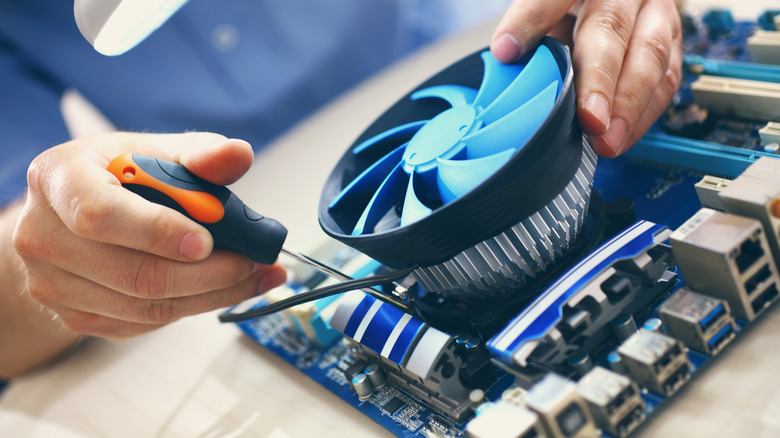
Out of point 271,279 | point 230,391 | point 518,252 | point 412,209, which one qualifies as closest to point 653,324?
point 518,252

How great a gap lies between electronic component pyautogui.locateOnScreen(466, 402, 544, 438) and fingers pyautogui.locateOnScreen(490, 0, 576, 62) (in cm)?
99

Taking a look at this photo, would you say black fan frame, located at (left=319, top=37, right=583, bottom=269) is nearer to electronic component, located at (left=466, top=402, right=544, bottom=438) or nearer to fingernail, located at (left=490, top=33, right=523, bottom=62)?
fingernail, located at (left=490, top=33, right=523, bottom=62)

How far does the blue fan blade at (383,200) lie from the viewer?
5.18 feet

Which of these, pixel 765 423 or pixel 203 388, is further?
pixel 203 388

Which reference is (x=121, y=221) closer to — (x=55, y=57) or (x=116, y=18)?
(x=116, y=18)

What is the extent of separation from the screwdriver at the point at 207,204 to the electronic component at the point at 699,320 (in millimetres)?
674

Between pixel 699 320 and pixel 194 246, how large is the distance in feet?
3.98

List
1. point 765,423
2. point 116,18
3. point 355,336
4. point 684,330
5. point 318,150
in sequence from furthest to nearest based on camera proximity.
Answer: point 318,150 → point 355,336 → point 116,18 → point 684,330 → point 765,423

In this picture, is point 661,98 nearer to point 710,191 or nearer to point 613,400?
point 710,191

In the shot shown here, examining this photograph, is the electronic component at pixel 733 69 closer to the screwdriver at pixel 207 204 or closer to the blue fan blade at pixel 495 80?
the blue fan blade at pixel 495 80

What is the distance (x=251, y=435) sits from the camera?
5.64 ft

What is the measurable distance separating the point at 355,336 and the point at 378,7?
9.12 ft

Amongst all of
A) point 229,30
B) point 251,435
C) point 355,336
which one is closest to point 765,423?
point 355,336

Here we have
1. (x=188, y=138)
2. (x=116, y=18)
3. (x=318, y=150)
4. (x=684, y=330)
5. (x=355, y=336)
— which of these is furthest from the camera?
(x=318, y=150)
